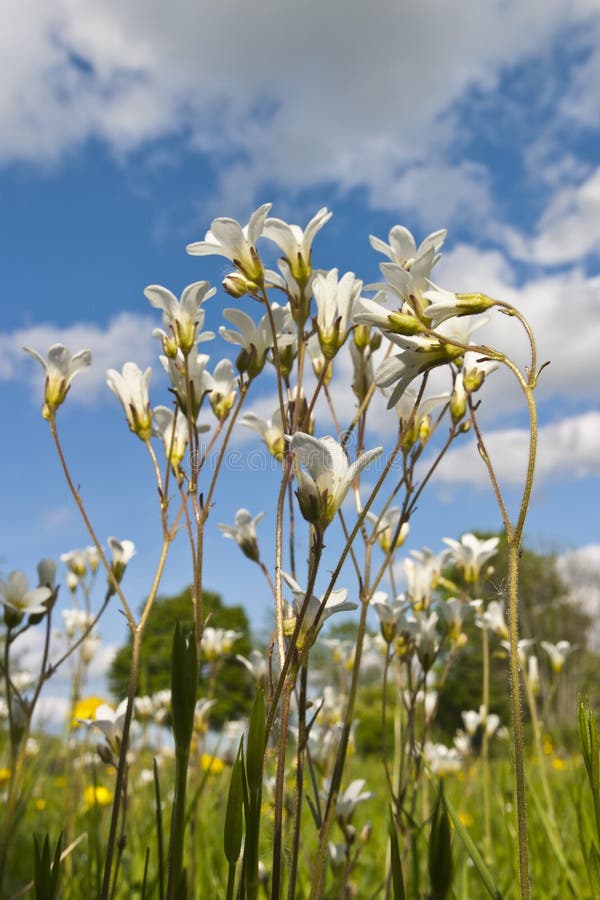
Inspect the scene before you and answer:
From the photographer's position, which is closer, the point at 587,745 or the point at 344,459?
the point at 587,745

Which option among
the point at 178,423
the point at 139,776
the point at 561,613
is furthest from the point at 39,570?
the point at 561,613

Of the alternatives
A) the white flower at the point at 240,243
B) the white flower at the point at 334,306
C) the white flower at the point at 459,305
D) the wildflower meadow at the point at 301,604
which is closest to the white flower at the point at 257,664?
the wildflower meadow at the point at 301,604

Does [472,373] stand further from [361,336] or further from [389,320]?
[389,320]

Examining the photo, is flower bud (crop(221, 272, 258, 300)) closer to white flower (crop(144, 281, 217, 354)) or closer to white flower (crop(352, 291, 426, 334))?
white flower (crop(144, 281, 217, 354))

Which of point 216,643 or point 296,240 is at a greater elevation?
point 296,240

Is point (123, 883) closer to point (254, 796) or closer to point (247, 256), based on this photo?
point (254, 796)

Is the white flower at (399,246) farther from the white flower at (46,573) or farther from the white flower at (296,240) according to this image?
the white flower at (46,573)

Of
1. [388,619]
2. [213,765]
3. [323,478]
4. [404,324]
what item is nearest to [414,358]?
[404,324]
